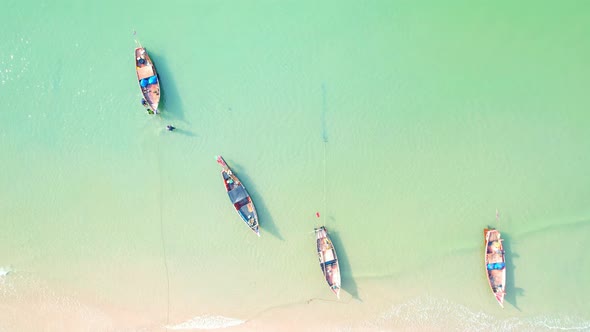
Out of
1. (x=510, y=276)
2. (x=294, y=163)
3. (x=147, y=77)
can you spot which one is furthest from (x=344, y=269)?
(x=147, y=77)

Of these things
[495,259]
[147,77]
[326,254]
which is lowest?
[495,259]

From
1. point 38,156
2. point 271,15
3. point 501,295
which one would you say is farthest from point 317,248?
point 38,156

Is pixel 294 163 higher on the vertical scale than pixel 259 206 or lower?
higher

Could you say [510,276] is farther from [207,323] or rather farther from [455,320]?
[207,323]

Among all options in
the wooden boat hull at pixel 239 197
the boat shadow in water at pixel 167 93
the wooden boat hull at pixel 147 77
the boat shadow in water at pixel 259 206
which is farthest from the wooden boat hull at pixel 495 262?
the wooden boat hull at pixel 147 77

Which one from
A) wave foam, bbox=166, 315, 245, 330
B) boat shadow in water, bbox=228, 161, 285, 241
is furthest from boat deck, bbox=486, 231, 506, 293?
wave foam, bbox=166, 315, 245, 330

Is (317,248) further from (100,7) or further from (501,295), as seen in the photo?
(100,7)

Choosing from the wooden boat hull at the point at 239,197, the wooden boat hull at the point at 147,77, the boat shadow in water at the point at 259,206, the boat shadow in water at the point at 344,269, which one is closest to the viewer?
the wooden boat hull at the point at 147,77

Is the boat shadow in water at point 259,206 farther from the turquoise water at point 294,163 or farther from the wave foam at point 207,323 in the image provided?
the wave foam at point 207,323
